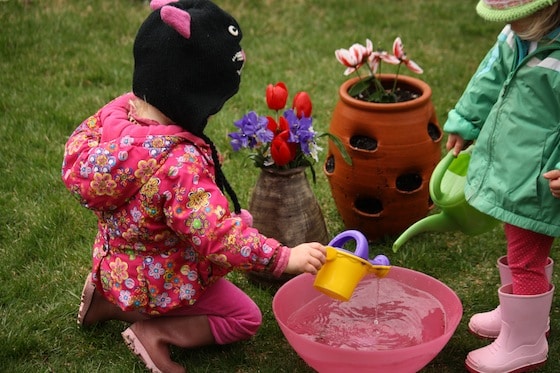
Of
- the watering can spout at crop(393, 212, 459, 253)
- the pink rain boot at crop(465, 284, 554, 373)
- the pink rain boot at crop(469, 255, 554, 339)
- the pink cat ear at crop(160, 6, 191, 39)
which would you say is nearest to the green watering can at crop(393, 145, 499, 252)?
the watering can spout at crop(393, 212, 459, 253)

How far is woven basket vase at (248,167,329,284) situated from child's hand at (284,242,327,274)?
0.59 metres

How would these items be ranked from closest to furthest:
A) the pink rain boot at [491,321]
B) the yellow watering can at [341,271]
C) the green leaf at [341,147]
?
the yellow watering can at [341,271] → the pink rain boot at [491,321] → the green leaf at [341,147]

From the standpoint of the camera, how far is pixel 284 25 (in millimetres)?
5180

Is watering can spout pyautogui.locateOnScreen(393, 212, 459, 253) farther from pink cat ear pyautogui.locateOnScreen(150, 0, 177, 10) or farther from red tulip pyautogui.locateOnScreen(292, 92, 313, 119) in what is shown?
pink cat ear pyautogui.locateOnScreen(150, 0, 177, 10)

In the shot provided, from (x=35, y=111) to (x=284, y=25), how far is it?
6.26 ft

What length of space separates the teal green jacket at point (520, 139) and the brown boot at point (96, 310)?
1056 millimetres

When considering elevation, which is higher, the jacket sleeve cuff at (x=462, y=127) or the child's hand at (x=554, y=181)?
the child's hand at (x=554, y=181)

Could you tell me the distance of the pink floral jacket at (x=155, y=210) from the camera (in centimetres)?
196

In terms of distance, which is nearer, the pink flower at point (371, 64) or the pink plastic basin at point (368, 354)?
the pink plastic basin at point (368, 354)

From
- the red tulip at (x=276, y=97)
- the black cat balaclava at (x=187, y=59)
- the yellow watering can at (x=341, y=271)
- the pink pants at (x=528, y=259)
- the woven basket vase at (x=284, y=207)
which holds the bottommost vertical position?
the woven basket vase at (x=284, y=207)

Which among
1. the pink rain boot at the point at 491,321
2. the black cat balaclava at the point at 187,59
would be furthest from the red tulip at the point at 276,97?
the pink rain boot at the point at 491,321

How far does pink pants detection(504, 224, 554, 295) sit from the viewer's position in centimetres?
215

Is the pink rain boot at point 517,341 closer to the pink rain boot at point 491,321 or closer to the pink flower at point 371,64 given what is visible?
the pink rain boot at point 491,321

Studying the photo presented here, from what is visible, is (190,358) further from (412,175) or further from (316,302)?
(412,175)
